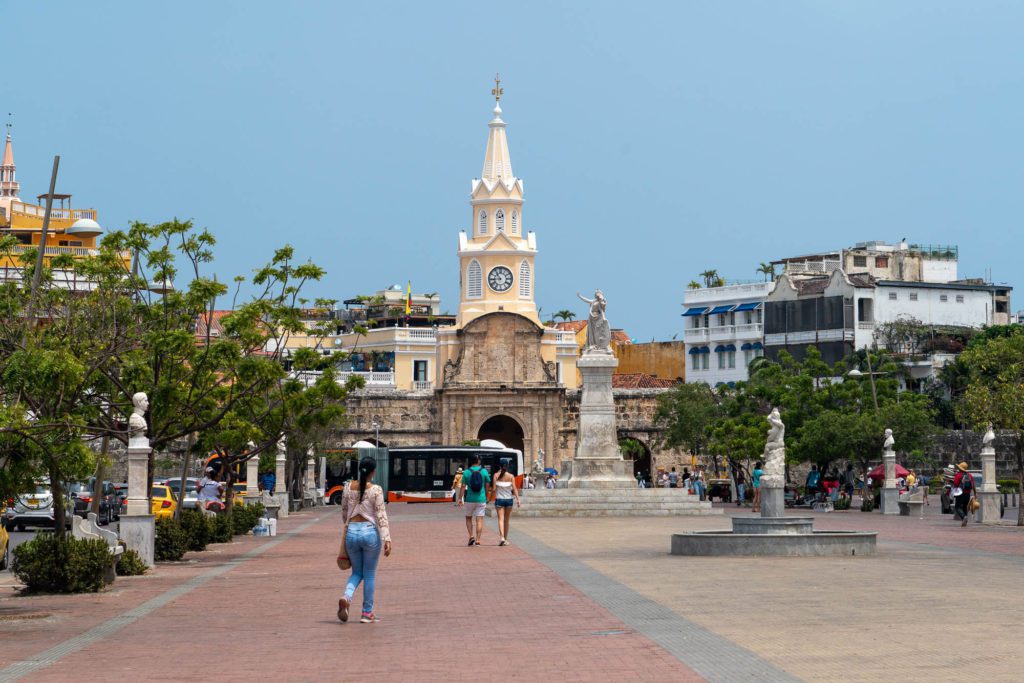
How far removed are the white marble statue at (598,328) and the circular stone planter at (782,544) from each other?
2148cm

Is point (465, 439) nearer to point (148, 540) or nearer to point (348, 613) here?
point (148, 540)

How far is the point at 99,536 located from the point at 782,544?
31.8 ft

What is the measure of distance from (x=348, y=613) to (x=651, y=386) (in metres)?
74.9

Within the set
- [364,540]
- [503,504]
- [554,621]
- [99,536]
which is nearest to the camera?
[554,621]

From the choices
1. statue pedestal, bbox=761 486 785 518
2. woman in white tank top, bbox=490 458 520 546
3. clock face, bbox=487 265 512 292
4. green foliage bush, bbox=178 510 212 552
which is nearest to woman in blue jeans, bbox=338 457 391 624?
green foliage bush, bbox=178 510 212 552

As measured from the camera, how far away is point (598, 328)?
45.2 m

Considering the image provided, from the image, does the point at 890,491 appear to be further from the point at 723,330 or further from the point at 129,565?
the point at 723,330

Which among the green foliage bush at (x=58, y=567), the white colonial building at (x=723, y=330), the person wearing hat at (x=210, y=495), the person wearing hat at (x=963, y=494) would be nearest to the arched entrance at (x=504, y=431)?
the white colonial building at (x=723, y=330)

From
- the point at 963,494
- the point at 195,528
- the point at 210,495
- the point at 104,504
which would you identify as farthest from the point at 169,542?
the point at 963,494

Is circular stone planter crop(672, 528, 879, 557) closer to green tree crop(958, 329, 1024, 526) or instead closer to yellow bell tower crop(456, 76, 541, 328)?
green tree crop(958, 329, 1024, 526)

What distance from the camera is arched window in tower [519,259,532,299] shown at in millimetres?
85000

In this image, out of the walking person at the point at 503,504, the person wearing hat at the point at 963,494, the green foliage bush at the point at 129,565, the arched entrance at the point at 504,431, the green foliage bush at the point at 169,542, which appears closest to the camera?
the green foliage bush at the point at 129,565

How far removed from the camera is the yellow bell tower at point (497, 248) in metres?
84.6

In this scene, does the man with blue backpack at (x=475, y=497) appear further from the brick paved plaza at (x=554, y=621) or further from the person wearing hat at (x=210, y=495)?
the person wearing hat at (x=210, y=495)
